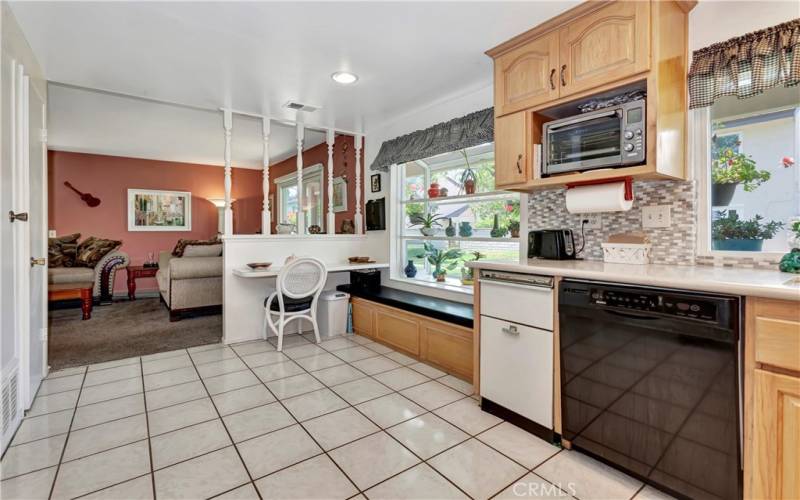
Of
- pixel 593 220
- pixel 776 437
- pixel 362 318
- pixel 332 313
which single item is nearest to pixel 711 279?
pixel 776 437

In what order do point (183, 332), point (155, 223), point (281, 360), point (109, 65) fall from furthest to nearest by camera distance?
point (155, 223) < point (183, 332) < point (281, 360) < point (109, 65)

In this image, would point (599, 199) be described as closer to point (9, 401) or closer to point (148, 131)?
point (9, 401)

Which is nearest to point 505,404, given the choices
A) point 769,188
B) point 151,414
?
point 769,188

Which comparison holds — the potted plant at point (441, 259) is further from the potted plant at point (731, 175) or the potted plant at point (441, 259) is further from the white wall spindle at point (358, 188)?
the potted plant at point (731, 175)

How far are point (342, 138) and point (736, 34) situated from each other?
401 centimetres

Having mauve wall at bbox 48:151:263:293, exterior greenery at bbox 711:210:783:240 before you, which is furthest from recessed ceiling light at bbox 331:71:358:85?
mauve wall at bbox 48:151:263:293

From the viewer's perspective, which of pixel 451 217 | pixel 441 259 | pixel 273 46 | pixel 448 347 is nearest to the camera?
pixel 273 46

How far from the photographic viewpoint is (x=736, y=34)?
73.1 inches

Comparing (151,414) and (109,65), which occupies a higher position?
(109,65)

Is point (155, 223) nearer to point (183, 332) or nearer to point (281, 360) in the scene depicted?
point (183, 332)

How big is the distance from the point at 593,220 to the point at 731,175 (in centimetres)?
69

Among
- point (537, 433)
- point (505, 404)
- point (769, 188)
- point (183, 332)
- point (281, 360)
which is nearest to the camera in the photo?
point (769, 188)

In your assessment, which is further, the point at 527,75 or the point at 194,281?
the point at 194,281

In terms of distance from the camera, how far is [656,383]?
1531 mm
